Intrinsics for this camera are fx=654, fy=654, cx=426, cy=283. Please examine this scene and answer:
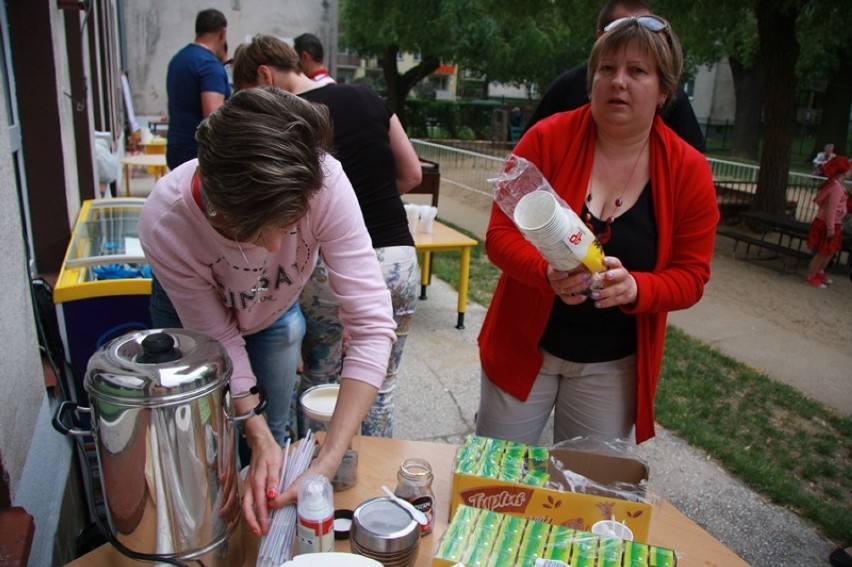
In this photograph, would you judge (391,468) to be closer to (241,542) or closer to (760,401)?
(241,542)

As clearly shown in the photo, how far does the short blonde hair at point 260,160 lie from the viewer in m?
1.16

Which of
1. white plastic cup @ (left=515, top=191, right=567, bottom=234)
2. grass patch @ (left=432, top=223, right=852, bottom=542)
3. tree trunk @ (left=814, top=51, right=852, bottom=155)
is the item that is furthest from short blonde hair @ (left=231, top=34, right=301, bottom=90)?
tree trunk @ (left=814, top=51, right=852, bottom=155)

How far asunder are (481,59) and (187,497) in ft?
67.1

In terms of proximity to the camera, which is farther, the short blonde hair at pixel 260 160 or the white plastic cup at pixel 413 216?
the white plastic cup at pixel 413 216

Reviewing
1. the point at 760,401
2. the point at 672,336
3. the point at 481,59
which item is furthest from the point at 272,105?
the point at 481,59

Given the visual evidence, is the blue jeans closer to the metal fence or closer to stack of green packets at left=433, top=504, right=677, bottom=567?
stack of green packets at left=433, top=504, right=677, bottom=567

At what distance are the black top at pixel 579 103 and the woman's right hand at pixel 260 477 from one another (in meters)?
1.53

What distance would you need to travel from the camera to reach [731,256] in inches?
341

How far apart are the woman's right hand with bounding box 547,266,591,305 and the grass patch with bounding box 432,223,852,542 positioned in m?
2.26

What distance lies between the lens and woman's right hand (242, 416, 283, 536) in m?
1.30

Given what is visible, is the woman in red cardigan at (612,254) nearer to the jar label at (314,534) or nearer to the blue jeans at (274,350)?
the blue jeans at (274,350)

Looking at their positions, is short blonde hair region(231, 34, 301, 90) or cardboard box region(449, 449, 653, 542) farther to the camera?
short blonde hair region(231, 34, 301, 90)

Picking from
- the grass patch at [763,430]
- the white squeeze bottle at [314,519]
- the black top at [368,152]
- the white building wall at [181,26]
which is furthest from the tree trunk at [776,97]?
the white squeeze bottle at [314,519]

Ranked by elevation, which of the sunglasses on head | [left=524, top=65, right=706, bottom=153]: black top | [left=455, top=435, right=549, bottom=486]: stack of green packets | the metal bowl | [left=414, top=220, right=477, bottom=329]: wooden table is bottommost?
[left=414, top=220, right=477, bottom=329]: wooden table
